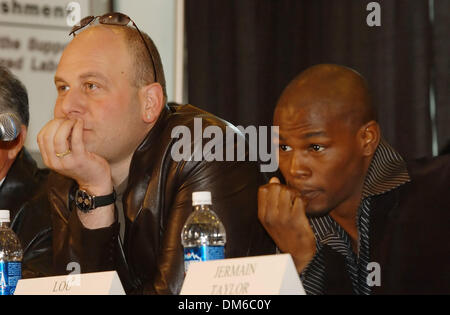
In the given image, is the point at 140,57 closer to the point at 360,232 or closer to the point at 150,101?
the point at 150,101

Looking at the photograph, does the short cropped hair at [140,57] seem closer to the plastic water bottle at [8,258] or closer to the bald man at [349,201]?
the bald man at [349,201]

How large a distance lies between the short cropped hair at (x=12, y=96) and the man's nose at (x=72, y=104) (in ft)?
1.77

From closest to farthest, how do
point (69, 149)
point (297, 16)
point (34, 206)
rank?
point (69, 149) → point (34, 206) → point (297, 16)

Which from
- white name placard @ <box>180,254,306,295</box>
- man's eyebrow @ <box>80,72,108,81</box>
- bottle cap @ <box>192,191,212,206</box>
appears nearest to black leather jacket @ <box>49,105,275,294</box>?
man's eyebrow @ <box>80,72,108,81</box>

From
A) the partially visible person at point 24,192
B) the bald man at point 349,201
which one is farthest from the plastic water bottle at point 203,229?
the partially visible person at point 24,192

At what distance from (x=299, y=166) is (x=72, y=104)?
25.9 inches

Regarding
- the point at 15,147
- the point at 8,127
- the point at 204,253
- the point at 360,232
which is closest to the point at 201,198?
the point at 204,253

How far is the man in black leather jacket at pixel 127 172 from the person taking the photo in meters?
1.94

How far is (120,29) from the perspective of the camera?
2.18m

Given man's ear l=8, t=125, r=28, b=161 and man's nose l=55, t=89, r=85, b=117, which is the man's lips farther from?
man's ear l=8, t=125, r=28, b=161

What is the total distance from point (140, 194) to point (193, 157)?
18cm

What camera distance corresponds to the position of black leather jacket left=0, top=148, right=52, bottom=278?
232 centimetres
